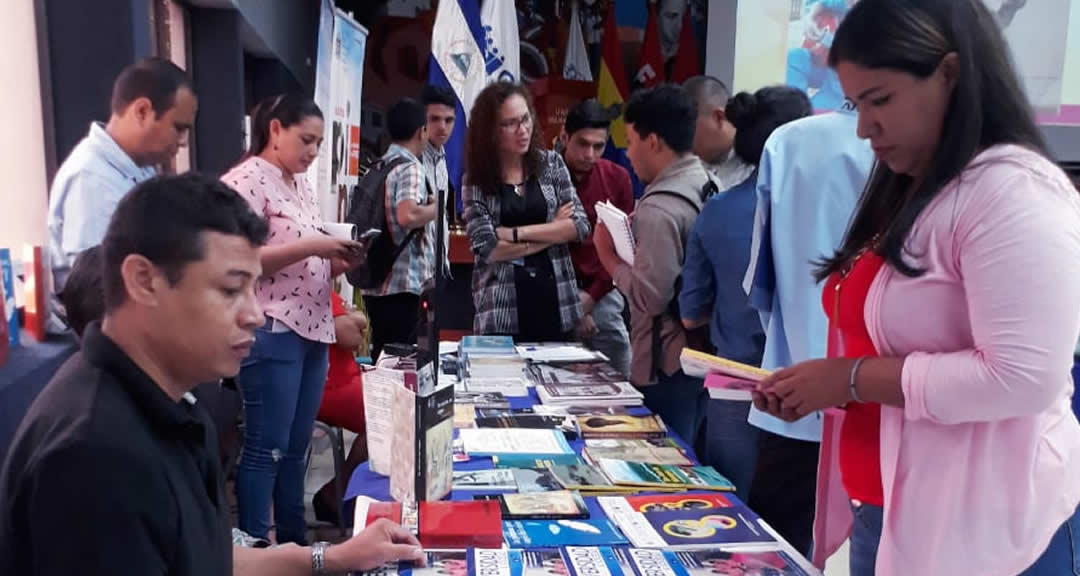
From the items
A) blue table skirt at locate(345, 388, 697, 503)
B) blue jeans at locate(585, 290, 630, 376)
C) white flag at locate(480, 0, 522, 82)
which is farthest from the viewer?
white flag at locate(480, 0, 522, 82)

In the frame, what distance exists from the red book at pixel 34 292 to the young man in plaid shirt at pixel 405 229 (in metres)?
1.27

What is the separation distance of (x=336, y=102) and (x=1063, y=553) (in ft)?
13.9

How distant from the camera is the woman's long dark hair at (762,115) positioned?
173cm

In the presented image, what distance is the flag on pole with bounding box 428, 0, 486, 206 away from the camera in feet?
14.9

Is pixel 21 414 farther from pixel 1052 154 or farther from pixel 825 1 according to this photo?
pixel 825 1

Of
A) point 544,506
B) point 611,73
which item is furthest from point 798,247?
point 611,73

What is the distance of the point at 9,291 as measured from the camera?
5.82 ft

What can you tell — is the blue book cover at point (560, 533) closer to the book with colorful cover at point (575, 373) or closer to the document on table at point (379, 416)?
the document on table at point (379, 416)

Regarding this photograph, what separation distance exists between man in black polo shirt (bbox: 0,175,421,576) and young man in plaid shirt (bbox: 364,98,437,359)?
6.75 feet

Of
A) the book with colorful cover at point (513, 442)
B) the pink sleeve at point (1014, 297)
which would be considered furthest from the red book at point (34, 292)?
the pink sleeve at point (1014, 297)

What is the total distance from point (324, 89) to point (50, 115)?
7.61 ft

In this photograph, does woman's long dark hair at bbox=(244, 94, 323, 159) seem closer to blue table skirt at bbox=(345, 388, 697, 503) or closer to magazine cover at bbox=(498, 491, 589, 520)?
blue table skirt at bbox=(345, 388, 697, 503)

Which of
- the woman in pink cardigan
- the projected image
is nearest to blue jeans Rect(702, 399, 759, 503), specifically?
the woman in pink cardigan

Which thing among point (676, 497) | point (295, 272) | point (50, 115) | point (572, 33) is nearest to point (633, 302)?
point (676, 497)
